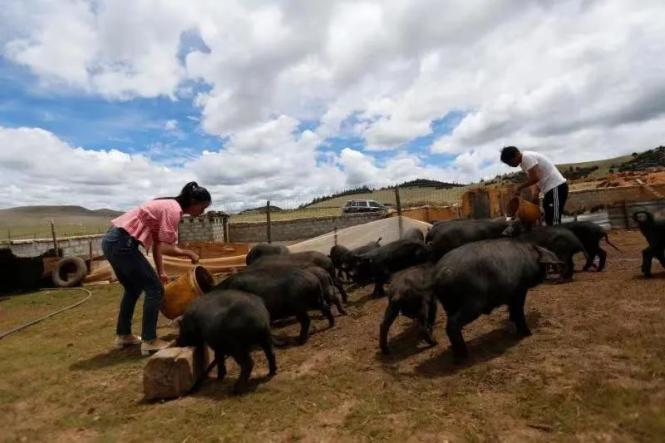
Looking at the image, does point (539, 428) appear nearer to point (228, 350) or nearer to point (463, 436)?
point (463, 436)

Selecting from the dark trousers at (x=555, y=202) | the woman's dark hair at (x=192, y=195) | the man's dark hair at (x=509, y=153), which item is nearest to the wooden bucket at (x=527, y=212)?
the dark trousers at (x=555, y=202)

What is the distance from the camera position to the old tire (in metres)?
14.6

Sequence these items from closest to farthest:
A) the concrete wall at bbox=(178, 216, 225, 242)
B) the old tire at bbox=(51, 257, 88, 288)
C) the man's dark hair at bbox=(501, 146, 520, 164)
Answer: the man's dark hair at bbox=(501, 146, 520, 164)
the old tire at bbox=(51, 257, 88, 288)
the concrete wall at bbox=(178, 216, 225, 242)

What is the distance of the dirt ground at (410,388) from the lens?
3.17 metres

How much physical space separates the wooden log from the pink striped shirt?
1.57 m

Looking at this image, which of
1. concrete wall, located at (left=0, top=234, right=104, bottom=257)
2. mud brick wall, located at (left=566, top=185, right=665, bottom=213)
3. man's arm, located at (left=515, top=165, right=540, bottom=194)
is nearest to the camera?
man's arm, located at (left=515, top=165, right=540, bottom=194)

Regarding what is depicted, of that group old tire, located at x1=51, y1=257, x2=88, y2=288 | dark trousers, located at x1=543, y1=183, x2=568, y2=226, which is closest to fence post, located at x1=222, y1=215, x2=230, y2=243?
old tire, located at x1=51, y1=257, x2=88, y2=288

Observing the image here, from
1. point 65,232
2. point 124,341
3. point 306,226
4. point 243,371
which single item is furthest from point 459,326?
point 65,232

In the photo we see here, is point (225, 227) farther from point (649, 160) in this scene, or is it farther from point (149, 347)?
point (649, 160)

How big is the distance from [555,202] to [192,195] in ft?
18.7

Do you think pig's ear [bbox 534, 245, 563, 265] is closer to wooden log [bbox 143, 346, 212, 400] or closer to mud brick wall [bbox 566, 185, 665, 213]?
wooden log [bbox 143, 346, 212, 400]

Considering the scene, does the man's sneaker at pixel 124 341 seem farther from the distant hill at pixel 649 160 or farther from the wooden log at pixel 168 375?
the distant hill at pixel 649 160

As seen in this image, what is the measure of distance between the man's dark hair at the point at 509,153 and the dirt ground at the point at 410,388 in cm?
219

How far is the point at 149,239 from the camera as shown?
563 cm
